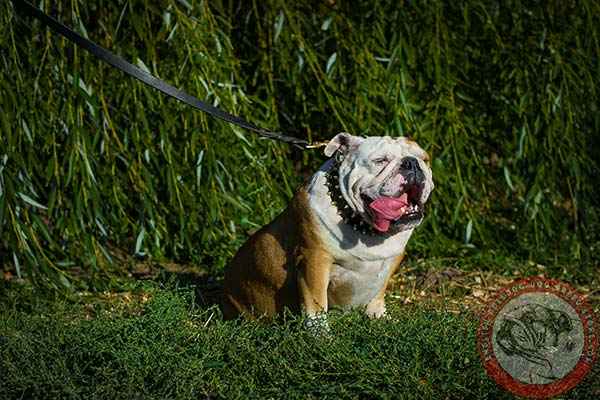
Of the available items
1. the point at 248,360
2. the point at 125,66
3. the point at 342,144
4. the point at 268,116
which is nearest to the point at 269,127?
the point at 268,116

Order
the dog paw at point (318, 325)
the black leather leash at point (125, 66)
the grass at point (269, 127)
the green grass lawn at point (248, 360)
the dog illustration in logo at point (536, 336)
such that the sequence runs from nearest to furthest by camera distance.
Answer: the green grass lawn at point (248, 360), the dog illustration in logo at point (536, 336), the dog paw at point (318, 325), the black leather leash at point (125, 66), the grass at point (269, 127)

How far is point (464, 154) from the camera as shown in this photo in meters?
5.36

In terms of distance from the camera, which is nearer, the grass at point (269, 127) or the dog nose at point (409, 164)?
the dog nose at point (409, 164)

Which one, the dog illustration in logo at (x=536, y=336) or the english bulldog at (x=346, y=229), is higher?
the english bulldog at (x=346, y=229)

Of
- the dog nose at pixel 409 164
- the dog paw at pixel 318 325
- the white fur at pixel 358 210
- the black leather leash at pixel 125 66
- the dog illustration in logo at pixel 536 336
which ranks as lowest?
the dog illustration in logo at pixel 536 336

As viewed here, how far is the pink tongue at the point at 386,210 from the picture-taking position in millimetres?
3225

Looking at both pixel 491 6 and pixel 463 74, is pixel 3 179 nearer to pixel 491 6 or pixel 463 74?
pixel 463 74

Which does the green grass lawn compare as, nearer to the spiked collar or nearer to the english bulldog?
the english bulldog

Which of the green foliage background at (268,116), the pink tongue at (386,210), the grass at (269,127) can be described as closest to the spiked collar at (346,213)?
the pink tongue at (386,210)

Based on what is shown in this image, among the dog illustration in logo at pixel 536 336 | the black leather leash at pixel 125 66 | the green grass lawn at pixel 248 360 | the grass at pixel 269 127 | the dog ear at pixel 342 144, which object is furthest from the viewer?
the grass at pixel 269 127

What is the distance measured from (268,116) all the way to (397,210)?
2279 mm

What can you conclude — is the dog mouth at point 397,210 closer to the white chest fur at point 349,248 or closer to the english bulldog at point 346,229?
the english bulldog at point 346,229

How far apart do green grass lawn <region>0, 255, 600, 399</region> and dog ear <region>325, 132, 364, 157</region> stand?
66 centimetres

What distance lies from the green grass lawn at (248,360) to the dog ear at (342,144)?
0.66 meters
